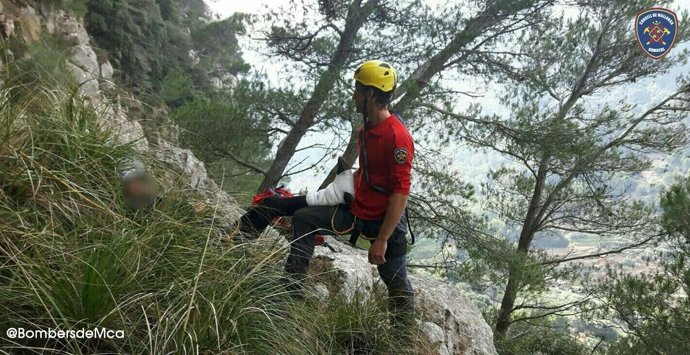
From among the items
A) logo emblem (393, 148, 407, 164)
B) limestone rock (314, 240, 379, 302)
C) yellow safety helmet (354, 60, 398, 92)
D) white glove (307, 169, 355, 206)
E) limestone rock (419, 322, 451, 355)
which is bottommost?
limestone rock (419, 322, 451, 355)

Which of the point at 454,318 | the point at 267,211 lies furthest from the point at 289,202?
the point at 454,318

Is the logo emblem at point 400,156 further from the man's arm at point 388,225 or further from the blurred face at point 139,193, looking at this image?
the blurred face at point 139,193

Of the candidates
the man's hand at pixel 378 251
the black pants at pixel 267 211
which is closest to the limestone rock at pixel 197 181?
the black pants at pixel 267 211

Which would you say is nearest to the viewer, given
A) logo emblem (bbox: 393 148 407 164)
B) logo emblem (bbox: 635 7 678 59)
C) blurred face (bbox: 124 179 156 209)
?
blurred face (bbox: 124 179 156 209)

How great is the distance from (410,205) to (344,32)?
3218 millimetres

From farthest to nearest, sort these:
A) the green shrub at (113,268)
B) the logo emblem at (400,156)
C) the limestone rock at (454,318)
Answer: the limestone rock at (454,318), the logo emblem at (400,156), the green shrub at (113,268)

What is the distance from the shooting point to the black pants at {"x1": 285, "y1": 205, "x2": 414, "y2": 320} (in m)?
2.79

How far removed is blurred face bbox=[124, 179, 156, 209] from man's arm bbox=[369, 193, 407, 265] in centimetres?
123

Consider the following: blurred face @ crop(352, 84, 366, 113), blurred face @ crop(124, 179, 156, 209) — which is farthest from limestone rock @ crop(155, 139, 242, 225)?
blurred face @ crop(352, 84, 366, 113)

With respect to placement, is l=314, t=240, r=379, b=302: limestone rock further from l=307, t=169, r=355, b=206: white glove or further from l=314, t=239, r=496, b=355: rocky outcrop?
l=307, t=169, r=355, b=206: white glove

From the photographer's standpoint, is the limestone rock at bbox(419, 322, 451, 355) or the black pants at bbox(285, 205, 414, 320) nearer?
the black pants at bbox(285, 205, 414, 320)

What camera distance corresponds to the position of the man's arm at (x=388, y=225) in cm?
264

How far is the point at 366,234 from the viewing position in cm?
289

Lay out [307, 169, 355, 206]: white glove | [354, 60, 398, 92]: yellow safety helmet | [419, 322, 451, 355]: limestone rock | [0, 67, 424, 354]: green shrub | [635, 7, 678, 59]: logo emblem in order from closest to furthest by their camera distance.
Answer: [0, 67, 424, 354]: green shrub → [354, 60, 398, 92]: yellow safety helmet → [307, 169, 355, 206]: white glove → [419, 322, 451, 355]: limestone rock → [635, 7, 678, 59]: logo emblem
